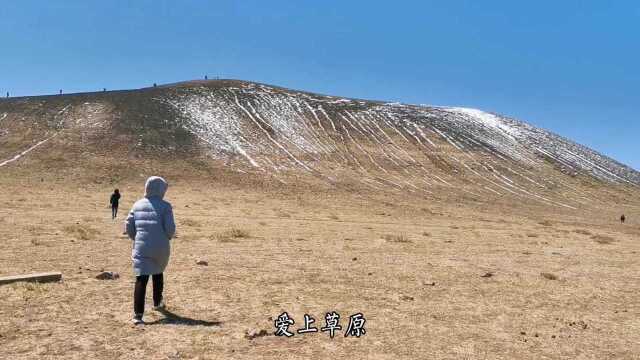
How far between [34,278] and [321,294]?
5743mm

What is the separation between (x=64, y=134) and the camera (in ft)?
194

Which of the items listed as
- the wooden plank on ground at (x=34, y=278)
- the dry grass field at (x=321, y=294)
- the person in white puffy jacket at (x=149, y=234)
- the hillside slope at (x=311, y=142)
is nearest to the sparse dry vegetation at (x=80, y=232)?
the dry grass field at (x=321, y=294)

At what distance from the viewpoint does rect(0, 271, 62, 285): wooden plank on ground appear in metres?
10.2

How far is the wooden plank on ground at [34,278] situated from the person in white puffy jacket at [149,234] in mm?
3316

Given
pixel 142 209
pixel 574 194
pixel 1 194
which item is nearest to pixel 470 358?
pixel 142 209

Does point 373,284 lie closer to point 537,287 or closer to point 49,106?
point 537,287

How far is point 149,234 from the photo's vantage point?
837 cm

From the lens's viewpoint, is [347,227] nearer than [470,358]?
No

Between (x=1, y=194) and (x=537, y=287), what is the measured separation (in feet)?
115

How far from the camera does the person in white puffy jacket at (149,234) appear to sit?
835 cm

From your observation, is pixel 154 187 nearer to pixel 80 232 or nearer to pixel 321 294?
pixel 321 294

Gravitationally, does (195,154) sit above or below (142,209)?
above

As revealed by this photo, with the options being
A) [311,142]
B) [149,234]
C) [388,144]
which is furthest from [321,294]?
[388,144]

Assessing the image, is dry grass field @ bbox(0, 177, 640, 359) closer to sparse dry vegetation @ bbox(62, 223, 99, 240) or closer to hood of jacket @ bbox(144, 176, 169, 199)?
sparse dry vegetation @ bbox(62, 223, 99, 240)
